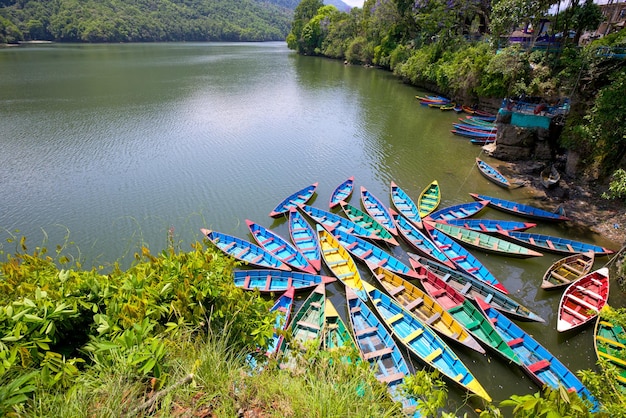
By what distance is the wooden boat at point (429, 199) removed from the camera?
54.0ft

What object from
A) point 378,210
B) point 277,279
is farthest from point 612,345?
point 277,279

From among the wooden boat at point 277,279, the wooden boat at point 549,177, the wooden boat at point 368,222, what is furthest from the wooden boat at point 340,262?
the wooden boat at point 549,177

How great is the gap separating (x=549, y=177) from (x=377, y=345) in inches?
621

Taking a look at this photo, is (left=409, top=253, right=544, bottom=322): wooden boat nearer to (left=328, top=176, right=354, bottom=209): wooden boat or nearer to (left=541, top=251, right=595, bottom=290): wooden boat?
(left=541, top=251, right=595, bottom=290): wooden boat

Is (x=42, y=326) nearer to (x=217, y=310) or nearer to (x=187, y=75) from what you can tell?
(x=217, y=310)

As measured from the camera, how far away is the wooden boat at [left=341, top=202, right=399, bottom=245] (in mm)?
14329

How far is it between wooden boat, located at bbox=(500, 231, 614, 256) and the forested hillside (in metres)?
116

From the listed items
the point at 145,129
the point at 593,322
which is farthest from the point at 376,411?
the point at 145,129

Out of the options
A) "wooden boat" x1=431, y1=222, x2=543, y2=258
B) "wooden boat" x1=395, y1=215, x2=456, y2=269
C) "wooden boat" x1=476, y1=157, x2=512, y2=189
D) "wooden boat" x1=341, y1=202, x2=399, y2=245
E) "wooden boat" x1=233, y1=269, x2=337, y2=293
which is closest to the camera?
"wooden boat" x1=233, y1=269, x2=337, y2=293

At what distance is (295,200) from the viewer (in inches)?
685

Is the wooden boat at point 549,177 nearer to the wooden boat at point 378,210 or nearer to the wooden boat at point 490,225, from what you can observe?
the wooden boat at point 490,225

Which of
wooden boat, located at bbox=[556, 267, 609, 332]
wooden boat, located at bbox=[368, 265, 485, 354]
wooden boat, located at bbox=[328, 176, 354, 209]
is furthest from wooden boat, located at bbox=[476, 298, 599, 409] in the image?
wooden boat, located at bbox=[328, 176, 354, 209]

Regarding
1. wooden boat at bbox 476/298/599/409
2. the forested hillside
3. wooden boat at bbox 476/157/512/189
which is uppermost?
the forested hillside

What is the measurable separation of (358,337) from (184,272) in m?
6.82
